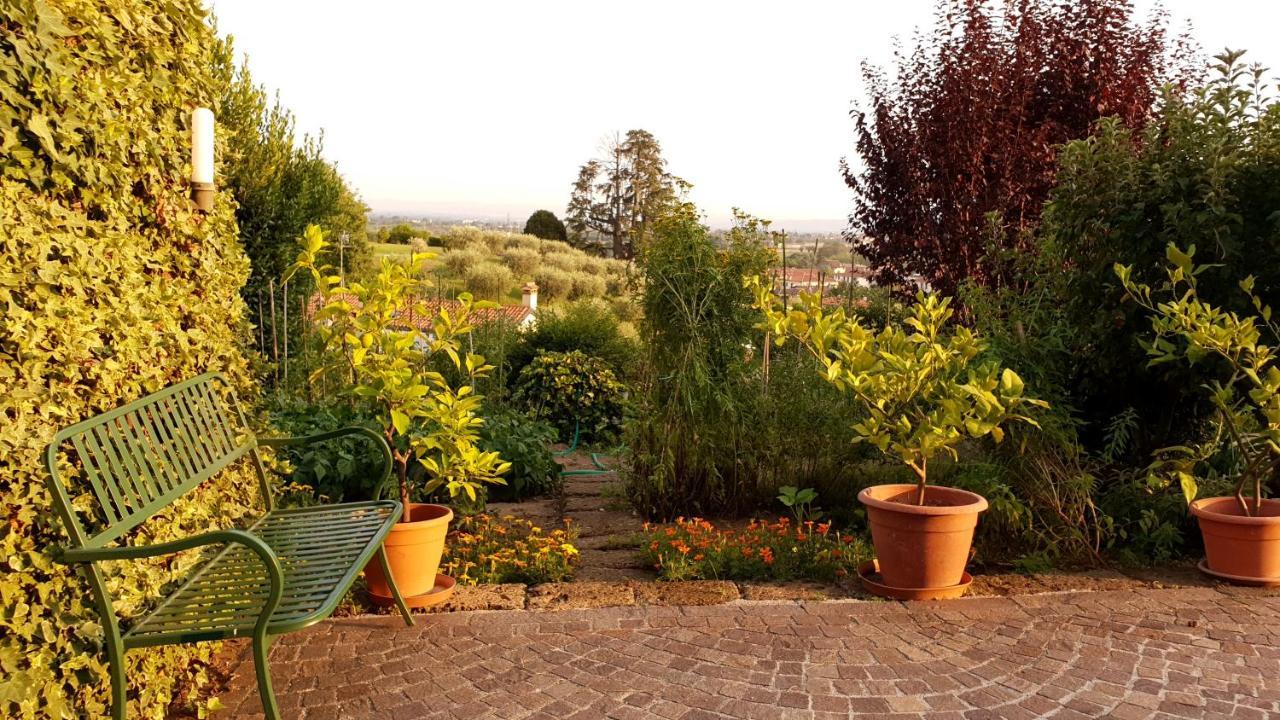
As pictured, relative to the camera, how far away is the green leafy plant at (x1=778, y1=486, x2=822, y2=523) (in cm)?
504

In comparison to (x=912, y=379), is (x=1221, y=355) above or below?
above

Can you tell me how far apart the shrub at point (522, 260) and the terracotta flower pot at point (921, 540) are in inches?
735

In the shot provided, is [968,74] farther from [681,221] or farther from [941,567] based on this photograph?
[941,567]

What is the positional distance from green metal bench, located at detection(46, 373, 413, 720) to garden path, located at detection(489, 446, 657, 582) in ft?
4.22

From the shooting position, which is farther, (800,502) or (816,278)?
(816,278)

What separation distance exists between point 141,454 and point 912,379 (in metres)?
3.18

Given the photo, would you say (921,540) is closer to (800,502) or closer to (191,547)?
(800,502)

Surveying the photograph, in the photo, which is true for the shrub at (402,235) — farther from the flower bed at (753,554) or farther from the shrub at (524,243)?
the flower bed at (753,554)

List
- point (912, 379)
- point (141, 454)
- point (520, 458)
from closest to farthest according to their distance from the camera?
point (141, 454) < point (912, 379) < point (520, 458)

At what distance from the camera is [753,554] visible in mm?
4527

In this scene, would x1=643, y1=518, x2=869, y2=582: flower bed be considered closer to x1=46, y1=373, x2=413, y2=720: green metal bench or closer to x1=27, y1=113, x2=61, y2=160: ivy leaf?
x1=46, y1=373, x2=413, y2=720: green metal bench

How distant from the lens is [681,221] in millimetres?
5559

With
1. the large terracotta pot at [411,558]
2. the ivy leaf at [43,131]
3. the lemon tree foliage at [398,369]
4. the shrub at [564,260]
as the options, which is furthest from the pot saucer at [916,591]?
the shrub at [564,260]

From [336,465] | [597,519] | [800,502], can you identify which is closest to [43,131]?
[336,465]
